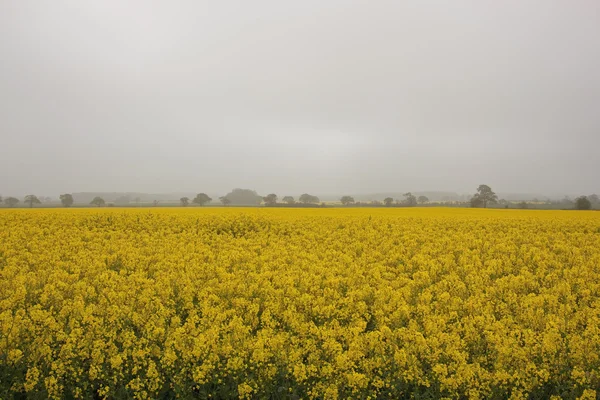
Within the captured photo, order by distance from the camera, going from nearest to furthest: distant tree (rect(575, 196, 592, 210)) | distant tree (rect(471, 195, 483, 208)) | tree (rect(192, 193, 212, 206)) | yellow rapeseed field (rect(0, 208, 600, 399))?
yellow rapeseed field (rect(0, 208, 600, 399))
distant tree (rect(575, 196, 592, 210))
distant tree (rect(471, 195, 483, 208))
tree (rect(192, 193, 212, 206))

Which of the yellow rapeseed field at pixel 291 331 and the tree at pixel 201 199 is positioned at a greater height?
the tree at pixel 201 199

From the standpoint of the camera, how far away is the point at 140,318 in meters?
6.02

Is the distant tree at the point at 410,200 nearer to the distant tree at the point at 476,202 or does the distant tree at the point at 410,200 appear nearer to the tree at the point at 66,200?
the distant tree at the point at 476,202

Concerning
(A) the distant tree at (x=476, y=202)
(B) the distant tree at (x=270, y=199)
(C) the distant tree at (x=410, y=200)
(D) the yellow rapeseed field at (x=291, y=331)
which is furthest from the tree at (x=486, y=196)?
(D) the yellow rapeseed field at (x=291, y=331)

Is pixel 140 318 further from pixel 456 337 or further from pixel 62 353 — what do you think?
pixel 456 337

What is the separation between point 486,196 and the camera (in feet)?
184

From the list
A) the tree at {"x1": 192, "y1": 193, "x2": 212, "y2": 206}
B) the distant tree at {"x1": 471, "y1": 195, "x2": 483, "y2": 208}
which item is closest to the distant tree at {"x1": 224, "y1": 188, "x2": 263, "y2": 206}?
the tree at {"x1": 192, "y1": 193, "x2": 212, "y2": 206}

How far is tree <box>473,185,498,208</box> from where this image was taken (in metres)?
55.5

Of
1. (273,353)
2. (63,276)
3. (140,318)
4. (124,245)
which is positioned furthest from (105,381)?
(124,245)

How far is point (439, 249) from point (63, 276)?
11.3 m

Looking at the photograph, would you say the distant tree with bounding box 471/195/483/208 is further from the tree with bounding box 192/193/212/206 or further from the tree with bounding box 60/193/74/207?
the tree with bounding box 60/193/74/207

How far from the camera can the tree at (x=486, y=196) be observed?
182 ft

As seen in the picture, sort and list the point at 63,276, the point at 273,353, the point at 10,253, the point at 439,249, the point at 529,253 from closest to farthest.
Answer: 1. the point at 273,353
2. the point at 63,276
3. the point at 10,253
4. the point at 529,253
5. the point at 439,249

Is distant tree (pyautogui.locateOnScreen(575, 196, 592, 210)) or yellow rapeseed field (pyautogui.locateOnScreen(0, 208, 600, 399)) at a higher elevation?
distant tree (pyautogui.locateOnScreen(575, 196, 592, 210))
